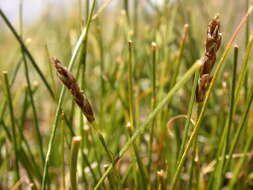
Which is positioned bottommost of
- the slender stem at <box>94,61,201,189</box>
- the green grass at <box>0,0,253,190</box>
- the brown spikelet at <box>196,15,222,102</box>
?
the green grass at <box>0,0,253,190</box>

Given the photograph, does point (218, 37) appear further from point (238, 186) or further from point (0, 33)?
point (0, 33)

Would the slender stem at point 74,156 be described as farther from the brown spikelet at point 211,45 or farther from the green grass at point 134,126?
the brown spikelet at point 211,45

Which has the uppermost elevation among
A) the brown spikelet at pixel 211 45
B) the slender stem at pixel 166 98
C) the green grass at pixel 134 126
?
the brown spikelet at pixel 211 45

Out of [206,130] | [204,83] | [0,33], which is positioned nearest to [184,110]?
[206,130]

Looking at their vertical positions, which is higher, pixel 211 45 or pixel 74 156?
pixel 211 45

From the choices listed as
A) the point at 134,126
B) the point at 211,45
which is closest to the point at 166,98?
the point at 211,45

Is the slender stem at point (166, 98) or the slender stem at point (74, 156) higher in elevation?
the slender stem at point (166, 98)

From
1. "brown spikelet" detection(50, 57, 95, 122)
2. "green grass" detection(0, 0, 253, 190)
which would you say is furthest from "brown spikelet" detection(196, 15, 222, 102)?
"brown spikelet" detection(50, 57, 95, 122)

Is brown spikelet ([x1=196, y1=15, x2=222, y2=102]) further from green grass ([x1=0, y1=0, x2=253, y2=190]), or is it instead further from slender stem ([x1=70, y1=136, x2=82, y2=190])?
slender stem ([x1=70, y1=136, x2=82, y2=190])

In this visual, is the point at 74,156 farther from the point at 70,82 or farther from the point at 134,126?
the point at 134,126

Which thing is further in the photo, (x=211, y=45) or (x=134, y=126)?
(x=134, y=126)

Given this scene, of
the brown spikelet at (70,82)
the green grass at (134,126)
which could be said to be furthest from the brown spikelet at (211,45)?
the brown spikelet at (70,82)
